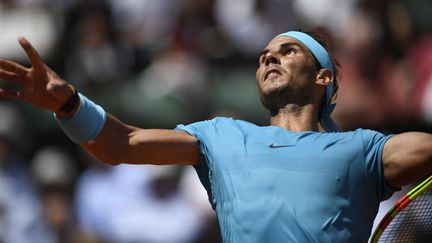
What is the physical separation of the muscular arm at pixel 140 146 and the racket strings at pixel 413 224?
0.98 metres

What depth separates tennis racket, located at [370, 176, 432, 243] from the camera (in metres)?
4.65

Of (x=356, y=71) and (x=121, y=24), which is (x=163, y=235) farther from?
(x=121, y=24)

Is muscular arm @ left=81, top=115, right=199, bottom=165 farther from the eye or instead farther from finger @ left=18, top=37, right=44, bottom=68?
the eye

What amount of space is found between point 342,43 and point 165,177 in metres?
1.98

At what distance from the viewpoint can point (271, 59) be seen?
5195 millimetres

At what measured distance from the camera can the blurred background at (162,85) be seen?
8.71 meters

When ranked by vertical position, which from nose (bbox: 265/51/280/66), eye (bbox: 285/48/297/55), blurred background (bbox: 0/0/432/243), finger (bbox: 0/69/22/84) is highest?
finger (bbox: 0/69/22/84)

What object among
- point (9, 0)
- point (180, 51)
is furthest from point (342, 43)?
point (9, 0)

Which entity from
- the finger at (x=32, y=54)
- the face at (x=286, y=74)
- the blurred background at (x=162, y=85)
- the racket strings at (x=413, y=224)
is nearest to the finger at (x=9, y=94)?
the finger at (x=32, y=54)

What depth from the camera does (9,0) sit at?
11289mm

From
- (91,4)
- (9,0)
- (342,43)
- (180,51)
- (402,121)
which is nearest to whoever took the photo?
(402,121)

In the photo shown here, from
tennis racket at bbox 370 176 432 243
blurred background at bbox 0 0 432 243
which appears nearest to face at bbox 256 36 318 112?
tennis racket at bbox 370 176 432 243

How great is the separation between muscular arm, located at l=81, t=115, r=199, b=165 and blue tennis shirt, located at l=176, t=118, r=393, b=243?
95mm

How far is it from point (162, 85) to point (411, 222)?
5.32 meters
